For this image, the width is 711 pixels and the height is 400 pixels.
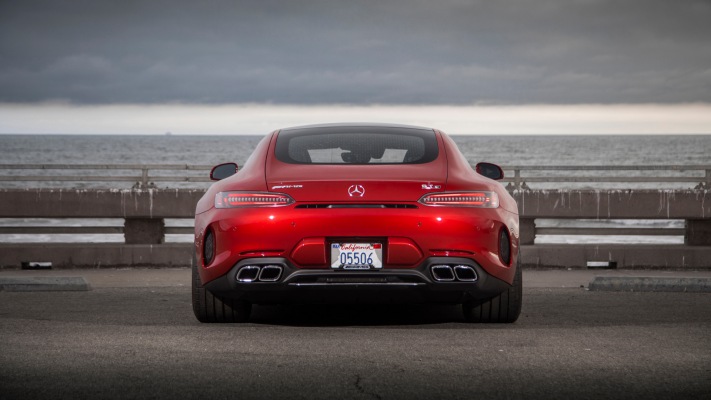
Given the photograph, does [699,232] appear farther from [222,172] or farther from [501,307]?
[222,172]

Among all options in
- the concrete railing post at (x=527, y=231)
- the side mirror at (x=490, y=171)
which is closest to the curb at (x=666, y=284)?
the side mirror at (x=490, y=171)

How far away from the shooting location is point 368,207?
6562 mm

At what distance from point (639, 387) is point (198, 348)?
263 cm

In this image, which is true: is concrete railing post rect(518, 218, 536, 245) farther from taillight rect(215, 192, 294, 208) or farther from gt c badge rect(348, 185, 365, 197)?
taillight rect(215, 192, 294, 208)

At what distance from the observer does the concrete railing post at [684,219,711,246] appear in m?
13.1

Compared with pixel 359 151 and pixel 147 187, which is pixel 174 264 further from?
pixel 359 151

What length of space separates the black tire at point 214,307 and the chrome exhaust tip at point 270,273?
0.66 meters

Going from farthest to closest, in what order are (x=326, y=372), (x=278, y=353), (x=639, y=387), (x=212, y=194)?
(x=212, y=194), (x=278, y=353), (x=326, y=372), (x=639, y=387)

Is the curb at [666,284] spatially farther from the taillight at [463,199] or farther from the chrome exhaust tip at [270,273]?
the chrome exhaust tip at [270,273]

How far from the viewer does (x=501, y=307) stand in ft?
23.8

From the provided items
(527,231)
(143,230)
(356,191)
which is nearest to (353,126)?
(356,191)

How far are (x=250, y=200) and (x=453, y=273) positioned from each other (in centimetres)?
141

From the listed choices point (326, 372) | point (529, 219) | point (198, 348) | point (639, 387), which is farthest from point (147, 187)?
point (639, 387)

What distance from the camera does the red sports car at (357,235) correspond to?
258 inches
